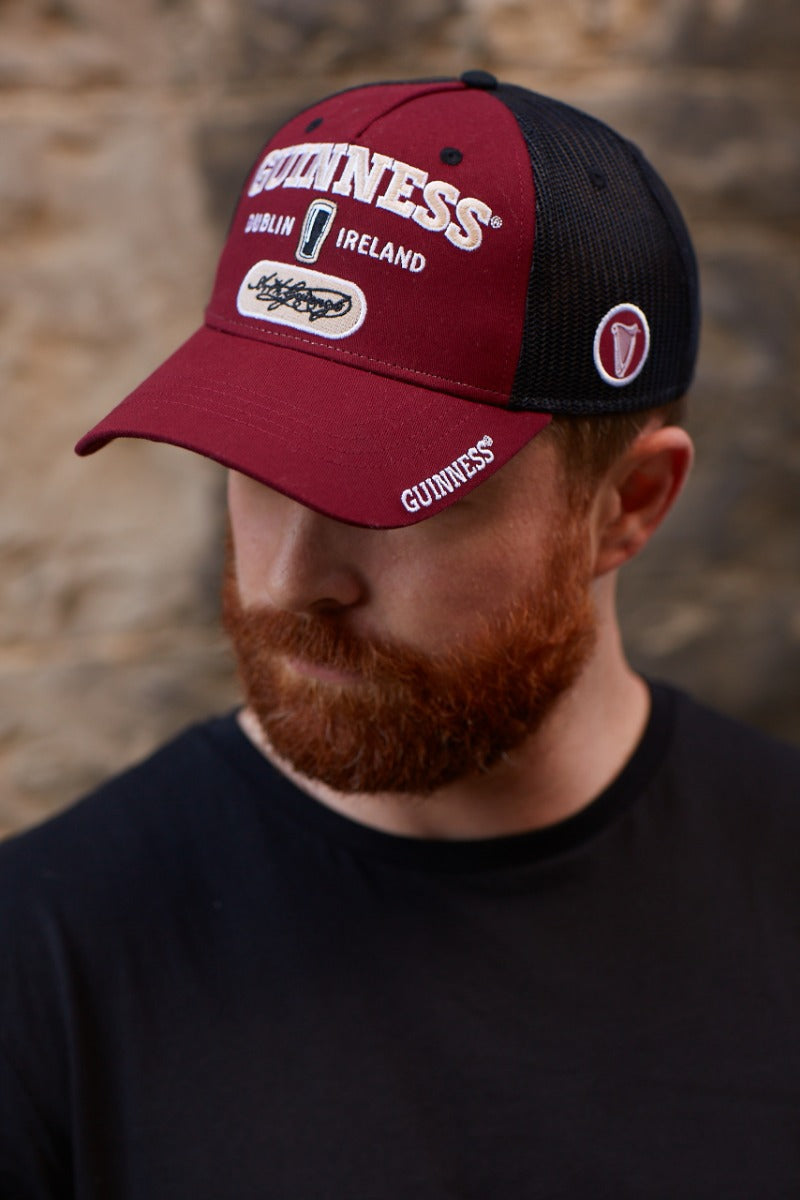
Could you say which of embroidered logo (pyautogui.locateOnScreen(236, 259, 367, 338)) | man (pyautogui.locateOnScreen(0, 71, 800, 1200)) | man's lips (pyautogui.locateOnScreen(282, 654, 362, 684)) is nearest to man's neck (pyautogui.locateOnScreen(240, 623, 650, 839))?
man (pyautogui.locateOnScreen(0, 71, 800, 1200))

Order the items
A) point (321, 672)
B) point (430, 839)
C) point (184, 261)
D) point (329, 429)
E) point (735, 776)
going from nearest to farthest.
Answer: point (329, 429) < point (321, 672) < point (430, 839) < point (735, 776) < point (184, 261)

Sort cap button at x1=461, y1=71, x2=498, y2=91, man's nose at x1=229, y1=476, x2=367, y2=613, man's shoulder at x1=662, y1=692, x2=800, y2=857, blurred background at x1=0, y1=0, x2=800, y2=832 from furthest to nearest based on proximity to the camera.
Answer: blurred background at x1=0, y1=0, x2=800, y2=832
man's shoulder at x1=662, y1=692, x2=800, y2=857
cap button at x1=461, y1=71, x2=498, y2=91
man's nose at x1=229, y1=476, x2=367, y2=613

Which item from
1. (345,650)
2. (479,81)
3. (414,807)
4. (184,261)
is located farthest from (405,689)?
(184,261)

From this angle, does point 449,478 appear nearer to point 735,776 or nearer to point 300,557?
point 300,557

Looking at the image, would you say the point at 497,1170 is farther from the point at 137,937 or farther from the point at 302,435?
the point at 302,435

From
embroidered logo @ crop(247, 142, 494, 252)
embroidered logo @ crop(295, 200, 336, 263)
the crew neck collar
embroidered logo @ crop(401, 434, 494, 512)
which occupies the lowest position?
the crew neck collar

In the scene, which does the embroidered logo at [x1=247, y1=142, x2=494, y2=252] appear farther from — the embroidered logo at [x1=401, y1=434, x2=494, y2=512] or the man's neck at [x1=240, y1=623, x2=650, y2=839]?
the man's neck at [x1=240, y1=623, x2=650, y2=839]

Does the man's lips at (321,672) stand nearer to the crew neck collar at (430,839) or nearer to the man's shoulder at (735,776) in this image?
the crew neck collar at (430,839)

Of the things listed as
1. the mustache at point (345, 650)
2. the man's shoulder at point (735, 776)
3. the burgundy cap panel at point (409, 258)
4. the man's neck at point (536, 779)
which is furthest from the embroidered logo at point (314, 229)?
the man's shoulder at point (735, 776)

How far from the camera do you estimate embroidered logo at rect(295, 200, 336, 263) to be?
1089mm

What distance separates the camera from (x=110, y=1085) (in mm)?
1097

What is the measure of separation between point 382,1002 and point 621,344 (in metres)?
0.70

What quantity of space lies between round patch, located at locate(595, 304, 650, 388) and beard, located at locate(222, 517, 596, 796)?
0.15m

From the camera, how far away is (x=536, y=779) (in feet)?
4.29
